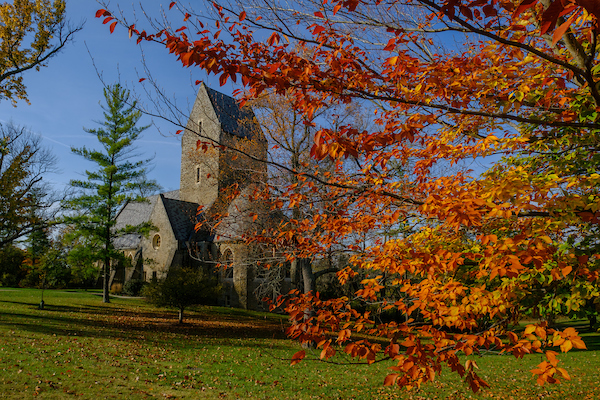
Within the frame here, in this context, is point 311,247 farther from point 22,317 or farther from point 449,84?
point 22,317

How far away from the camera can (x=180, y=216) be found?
29.9 metres

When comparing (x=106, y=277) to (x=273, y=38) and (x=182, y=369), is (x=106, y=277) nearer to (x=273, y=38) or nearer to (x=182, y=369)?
(x=182, y=369)

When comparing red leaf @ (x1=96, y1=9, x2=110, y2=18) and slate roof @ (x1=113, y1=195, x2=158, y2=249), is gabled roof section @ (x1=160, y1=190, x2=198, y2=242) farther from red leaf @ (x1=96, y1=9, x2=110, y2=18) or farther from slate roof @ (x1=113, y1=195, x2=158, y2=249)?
red leaf @ (x1=96, y1=9, x2=110, y2=18)

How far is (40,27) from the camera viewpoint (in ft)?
44.0

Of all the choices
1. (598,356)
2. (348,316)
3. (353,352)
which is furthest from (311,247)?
(598,356)

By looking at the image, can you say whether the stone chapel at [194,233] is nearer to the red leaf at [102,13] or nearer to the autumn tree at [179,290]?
the autumn tree at [179,290]

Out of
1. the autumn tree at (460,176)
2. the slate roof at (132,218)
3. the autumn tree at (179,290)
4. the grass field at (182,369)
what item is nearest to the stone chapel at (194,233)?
the slate roof at (132,218)

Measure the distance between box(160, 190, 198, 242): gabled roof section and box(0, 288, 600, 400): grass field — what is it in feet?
40.6

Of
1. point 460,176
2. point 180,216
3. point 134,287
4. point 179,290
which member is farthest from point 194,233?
point 460,176

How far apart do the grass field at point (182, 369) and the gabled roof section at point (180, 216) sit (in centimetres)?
1239

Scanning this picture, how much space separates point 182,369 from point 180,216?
21694mm

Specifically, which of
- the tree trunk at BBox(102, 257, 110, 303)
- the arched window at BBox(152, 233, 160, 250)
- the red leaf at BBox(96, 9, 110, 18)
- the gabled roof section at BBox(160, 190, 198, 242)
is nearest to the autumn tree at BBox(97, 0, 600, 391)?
the red leaf at BBox(96, 9, 110, 18)

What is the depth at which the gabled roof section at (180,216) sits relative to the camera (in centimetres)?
2867

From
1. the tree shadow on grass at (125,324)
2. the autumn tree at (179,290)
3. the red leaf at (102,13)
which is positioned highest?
the red leaf at (102,13)
